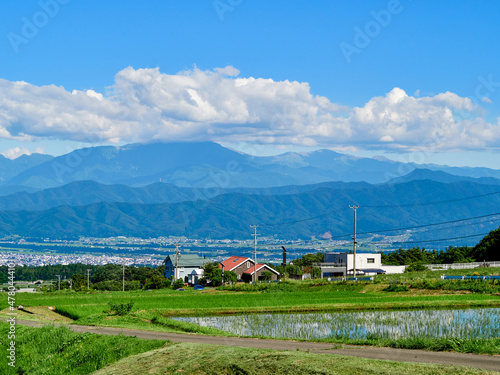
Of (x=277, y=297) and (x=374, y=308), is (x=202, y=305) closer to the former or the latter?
(x=277, y=297)

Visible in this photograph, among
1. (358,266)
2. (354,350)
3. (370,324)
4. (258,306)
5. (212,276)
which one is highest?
(354,350)

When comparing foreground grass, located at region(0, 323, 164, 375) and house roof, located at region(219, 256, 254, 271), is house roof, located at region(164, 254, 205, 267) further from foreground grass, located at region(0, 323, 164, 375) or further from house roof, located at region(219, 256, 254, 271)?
foreground grass, located at region(0, 323, 164, 375)

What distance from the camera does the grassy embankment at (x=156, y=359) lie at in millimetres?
18016

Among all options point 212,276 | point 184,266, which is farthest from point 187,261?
point 212,276

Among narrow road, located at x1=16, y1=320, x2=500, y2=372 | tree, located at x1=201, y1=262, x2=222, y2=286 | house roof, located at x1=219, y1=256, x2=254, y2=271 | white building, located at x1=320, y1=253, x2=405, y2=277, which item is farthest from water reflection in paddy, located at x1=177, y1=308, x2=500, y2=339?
white building, located at x1=320, y1=253, x2=405, y2=277

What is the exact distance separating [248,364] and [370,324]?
1588 centimetres

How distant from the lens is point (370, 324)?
33.6 m

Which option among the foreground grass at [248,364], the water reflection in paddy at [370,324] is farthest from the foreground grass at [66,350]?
the water reflection in paddy at [370,324]

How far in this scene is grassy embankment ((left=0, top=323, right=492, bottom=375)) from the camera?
18.0m

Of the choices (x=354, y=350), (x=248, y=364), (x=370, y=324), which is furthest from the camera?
(x=370, y=324)

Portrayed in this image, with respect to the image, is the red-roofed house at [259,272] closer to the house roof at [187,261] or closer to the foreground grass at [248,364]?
the house roof at [187,261]

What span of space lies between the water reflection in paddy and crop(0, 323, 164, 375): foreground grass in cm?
828

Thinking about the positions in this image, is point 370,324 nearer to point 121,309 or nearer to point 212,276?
point 121,309

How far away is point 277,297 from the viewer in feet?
188
